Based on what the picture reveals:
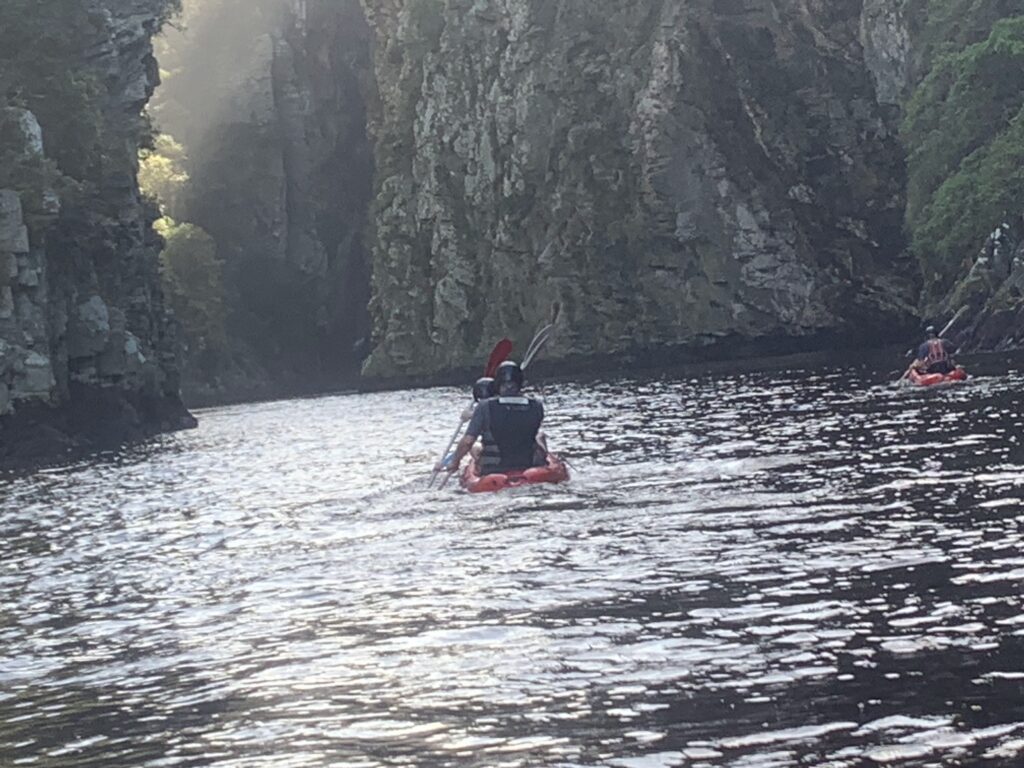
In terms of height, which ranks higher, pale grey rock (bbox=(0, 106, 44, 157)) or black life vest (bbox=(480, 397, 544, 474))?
pale grey rock (bbox=(0, 106, 44, 157))

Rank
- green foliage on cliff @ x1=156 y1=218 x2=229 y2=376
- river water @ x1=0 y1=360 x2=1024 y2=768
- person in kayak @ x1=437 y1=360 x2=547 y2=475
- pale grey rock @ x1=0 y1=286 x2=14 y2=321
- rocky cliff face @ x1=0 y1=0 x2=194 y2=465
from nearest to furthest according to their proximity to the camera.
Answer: river water @ x1=0 y1=360 x2=1024 y2=768
person in kayak @ x1=437 y1=360 x2=547 y2=475
pale grey rock @ x1=0 y1=286 x2=14 y2=321
rocky cliff face @ x1=0 y1=0 x2=194 y2=465
green foliage on cliff @ x1=156 y1=218 x2=229 y2=376

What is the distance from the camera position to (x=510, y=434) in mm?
24250

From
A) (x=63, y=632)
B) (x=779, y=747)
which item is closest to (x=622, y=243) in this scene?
(x=63, y=632)

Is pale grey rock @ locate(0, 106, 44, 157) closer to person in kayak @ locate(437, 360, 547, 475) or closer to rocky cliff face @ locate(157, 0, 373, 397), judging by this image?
person in kayak @ locate(437, 360, 547, 475)

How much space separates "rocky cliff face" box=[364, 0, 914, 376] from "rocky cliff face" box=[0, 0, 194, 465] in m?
28.8

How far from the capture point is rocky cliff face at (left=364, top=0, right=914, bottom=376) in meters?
90.9

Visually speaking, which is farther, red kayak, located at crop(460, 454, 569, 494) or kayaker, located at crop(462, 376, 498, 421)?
kayaker, located at crop(462, 376, 498, 421)

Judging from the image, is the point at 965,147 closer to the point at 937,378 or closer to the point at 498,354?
the point at 937,378

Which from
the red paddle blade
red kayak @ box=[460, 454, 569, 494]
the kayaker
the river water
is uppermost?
the red paddle blade

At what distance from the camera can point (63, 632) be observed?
625 inches

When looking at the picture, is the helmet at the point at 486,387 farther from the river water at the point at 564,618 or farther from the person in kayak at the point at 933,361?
the person in kayak at the point at 933,361

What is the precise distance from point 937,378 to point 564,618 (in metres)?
28.8

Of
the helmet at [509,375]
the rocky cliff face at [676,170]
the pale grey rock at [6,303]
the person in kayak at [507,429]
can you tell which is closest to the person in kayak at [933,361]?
the person in kayak at [507,429]

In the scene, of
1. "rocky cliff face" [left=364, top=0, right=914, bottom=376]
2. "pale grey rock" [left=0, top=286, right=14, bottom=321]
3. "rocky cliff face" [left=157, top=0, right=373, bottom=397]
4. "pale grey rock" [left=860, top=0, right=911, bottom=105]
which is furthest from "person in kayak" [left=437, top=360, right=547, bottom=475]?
"rocky cliff face" [left=157, top=0, right=373, bottom=397]
